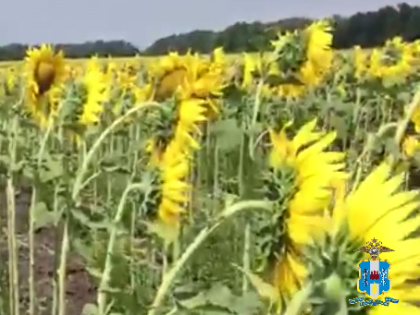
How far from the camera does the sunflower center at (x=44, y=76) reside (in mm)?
2479

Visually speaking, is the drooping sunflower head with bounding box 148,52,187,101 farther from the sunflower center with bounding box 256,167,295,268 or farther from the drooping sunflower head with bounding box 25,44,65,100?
the sunflower center with bounding box 256,167,295,268

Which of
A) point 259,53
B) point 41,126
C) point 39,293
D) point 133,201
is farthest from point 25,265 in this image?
point 133,201

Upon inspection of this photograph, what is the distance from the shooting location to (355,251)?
776mm

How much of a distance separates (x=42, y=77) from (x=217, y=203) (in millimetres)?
946

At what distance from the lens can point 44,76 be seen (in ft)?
8.23

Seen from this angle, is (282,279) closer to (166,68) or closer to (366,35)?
(166,68)

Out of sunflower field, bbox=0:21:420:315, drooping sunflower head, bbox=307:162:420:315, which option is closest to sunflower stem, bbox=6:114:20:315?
sunflower field, bbox=0:21:420:315

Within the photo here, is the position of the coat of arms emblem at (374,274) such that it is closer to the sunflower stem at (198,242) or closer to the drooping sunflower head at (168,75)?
the sunflower stem at (198,242)

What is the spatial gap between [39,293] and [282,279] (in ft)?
6.77

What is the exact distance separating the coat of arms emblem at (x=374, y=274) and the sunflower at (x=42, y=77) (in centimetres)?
160

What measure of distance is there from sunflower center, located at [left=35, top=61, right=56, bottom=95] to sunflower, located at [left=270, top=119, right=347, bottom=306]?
4.63 ft

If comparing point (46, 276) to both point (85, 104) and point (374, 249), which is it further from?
point (374, 249)

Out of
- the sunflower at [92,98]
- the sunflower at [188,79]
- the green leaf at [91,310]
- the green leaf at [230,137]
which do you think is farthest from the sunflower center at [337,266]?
the sunflower at [92,98]

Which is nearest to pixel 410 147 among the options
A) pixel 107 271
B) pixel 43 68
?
pixel 107 271
